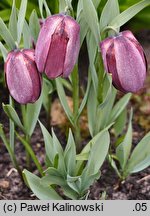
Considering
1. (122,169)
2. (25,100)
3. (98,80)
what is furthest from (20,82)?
(122,169)

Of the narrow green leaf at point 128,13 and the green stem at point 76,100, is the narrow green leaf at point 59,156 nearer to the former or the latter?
the green stem at point 76,100

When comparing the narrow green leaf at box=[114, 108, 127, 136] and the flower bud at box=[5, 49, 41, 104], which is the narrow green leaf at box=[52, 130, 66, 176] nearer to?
the flower bud at box=[5, 49, 41, 104]

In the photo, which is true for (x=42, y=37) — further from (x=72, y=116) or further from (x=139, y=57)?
(x=72, y=116)

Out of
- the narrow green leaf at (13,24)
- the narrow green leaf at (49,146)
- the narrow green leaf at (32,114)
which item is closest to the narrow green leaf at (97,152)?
Result: the narrow green leaf at (49,146)

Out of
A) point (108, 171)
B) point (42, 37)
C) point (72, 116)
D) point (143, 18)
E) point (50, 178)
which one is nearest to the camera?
point (42, 37)

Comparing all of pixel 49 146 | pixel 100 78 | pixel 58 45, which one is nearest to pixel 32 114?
pixel 49 146

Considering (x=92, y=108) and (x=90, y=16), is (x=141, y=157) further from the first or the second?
(x=90, y=16)
